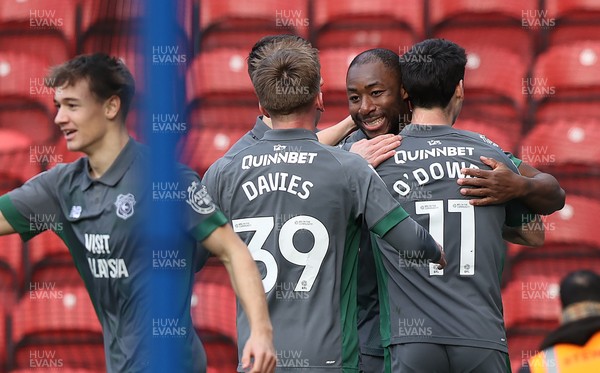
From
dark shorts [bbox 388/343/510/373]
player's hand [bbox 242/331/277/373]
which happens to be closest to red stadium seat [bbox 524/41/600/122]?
dark shorts [bbox 388/343/510/373]

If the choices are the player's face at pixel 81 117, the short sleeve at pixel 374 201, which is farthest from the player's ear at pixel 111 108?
the short sleeve at pixel 374 201

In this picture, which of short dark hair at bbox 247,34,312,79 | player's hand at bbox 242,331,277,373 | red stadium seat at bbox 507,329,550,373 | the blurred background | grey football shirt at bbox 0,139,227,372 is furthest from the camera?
the blurred background

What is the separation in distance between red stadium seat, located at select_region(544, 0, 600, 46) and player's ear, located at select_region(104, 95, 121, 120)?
124 inches

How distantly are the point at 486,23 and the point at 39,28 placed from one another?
2.58 metres

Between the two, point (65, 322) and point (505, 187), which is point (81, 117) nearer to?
point (505, 187)

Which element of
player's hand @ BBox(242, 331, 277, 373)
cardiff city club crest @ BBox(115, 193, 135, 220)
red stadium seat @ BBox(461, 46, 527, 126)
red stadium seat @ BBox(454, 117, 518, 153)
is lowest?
player's hand @ BBox(242, 331, 277, 373)

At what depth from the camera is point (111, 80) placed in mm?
3408

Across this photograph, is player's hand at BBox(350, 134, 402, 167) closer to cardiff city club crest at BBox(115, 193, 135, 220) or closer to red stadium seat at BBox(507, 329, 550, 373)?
cardiff city club crest at BBox(115, 193, 135, 220)

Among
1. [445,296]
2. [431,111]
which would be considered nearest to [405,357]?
[445,296]

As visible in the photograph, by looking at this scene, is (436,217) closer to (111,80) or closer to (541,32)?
(111,80)

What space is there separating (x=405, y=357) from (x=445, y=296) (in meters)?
0.24

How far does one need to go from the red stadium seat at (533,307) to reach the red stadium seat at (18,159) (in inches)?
106

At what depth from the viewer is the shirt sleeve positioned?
10.7 feet

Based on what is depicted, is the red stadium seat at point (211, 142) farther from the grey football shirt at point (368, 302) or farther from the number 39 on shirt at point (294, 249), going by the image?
the number 39 on shirt at point (294, 249)
